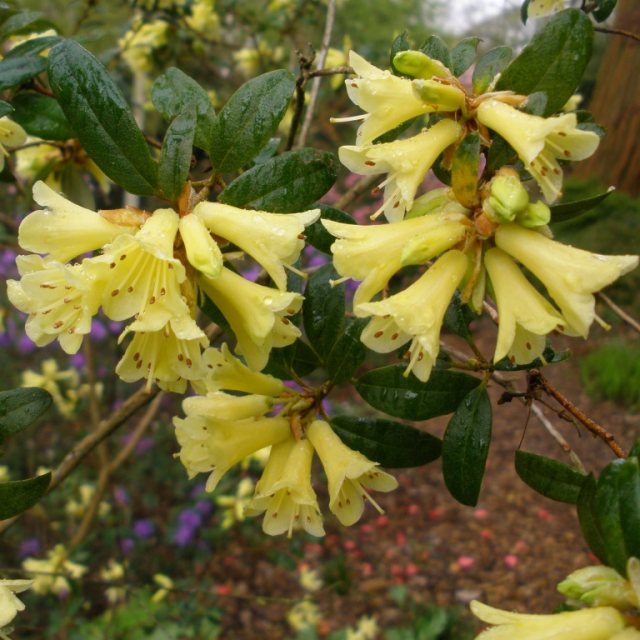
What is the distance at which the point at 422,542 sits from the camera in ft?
11.5

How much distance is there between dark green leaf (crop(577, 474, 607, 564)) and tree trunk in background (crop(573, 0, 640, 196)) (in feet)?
17.2

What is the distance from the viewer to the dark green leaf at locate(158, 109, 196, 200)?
694 mm

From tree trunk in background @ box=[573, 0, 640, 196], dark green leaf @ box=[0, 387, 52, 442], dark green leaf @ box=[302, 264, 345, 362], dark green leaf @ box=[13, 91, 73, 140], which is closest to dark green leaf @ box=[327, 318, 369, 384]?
dark green leaf @ box=[302, 264, 345, 362]

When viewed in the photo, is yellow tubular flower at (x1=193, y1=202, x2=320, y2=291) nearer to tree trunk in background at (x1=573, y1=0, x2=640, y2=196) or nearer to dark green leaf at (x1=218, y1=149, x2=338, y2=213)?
dark green leaf at (x1=218, y1=149, x2=338, y2=213)

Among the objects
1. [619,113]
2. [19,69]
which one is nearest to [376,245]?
[19,69]

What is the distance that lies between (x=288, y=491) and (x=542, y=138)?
0.47 meters

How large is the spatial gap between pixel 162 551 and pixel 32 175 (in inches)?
87.4

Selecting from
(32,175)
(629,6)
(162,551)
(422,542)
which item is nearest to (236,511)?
(162,551)

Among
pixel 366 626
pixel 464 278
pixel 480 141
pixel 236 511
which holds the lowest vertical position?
pixel 366 626

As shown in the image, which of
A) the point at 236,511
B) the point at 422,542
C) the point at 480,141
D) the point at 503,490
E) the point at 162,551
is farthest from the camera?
the point at 503,490

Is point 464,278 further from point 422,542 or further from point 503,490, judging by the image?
point 503,490

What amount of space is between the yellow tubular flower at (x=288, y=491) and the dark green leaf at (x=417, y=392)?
0.11 metres

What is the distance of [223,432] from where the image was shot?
797 mm

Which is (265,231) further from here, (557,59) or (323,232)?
(557,59)
